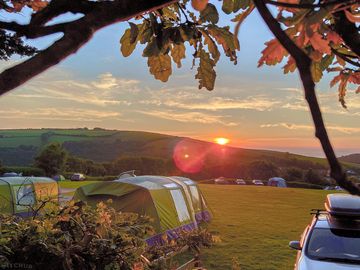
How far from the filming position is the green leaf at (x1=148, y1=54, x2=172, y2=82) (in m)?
1.42

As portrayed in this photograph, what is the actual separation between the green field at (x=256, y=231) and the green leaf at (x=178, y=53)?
14.5 ft

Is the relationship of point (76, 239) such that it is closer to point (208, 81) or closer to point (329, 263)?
point (208, 81)

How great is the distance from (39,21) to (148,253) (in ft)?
11.3

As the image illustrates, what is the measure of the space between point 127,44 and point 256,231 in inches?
566

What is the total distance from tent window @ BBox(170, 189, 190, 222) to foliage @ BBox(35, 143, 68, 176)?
48772 mm

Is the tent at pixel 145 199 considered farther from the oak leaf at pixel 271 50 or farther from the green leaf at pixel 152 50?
the oak leaf at pixel 271 50

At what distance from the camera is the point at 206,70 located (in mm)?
1339

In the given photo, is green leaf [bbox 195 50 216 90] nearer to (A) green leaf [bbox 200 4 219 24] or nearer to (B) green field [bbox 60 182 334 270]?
(A) green leaf [bbox 200 4 219 24]

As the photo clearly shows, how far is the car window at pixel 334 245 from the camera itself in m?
5.73

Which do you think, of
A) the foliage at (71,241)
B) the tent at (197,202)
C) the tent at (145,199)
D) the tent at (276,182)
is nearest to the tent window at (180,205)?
the tent at (145,199)

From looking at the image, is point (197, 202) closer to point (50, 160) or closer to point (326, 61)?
point (326, 61)

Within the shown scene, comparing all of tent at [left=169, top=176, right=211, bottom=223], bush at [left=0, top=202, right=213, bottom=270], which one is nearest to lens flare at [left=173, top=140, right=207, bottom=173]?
tent at [left=169, top=176, right=211, bottom=223]

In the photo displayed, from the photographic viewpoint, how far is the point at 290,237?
14.0 metres

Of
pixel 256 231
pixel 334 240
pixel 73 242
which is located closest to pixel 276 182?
pixel 256 231
